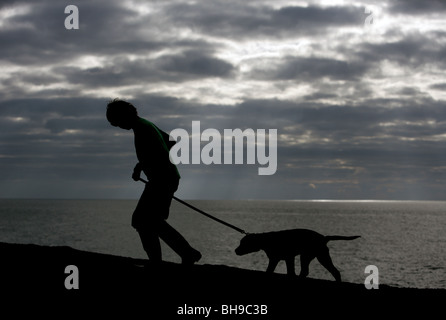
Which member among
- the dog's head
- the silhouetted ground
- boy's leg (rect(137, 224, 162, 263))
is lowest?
the silhouetted ground

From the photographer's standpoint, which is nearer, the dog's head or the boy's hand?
the boy's hand

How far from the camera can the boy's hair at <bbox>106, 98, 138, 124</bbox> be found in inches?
294

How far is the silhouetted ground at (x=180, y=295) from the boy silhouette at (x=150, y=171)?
0.73 metres

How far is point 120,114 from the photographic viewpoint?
749 centimetres

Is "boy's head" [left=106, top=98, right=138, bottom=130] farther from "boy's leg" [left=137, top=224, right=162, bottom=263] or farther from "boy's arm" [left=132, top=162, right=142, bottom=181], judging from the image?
"boy's leg" [left=137, top=224, right=162, bottom=263]

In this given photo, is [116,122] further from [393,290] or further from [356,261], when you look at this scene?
[356,261]

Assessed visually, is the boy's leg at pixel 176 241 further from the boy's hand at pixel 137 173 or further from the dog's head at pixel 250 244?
the dog's head at pixel 250 244

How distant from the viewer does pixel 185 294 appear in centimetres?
715

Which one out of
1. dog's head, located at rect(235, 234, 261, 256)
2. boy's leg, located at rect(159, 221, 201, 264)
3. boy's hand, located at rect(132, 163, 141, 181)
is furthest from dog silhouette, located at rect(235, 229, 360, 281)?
boy's hand, located at rect(132, 163, 141, 181)

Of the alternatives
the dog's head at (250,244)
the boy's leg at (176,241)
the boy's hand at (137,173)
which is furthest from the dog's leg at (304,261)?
the boy's hand at (137,173)

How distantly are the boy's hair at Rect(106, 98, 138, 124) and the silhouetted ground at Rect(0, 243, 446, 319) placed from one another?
2375mm

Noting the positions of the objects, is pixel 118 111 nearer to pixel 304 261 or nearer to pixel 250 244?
pixel 250 244
